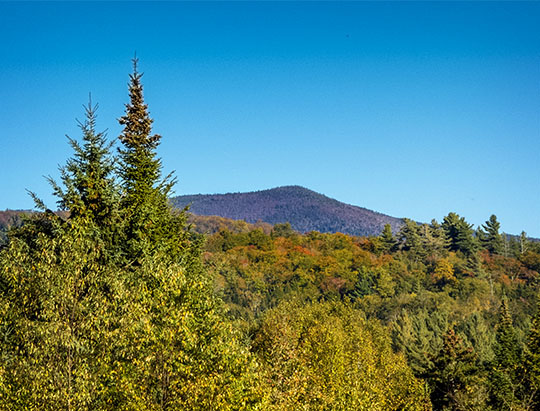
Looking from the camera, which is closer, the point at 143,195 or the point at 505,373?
the point at 143,195

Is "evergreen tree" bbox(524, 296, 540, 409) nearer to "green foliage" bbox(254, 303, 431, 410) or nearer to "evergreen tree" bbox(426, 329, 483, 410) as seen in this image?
"evergreen tree" bbox(426, 329, 483, 410)

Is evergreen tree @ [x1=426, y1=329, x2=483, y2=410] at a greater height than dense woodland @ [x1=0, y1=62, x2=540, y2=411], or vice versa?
dense woodland @ [x1=0, y1=62, x2=540, y2=411]

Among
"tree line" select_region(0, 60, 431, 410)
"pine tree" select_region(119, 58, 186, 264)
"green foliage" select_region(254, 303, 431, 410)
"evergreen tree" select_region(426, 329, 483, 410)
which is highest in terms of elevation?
"pine tree" select_region(119, 58, 186, 264)

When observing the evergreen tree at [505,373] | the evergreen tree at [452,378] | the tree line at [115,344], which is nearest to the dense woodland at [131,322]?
the tree line at [115,344]

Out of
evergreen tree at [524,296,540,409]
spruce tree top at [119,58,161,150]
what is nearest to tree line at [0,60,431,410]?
spruce tree top at [119,58,161,150]

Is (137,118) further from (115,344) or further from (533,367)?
(533,367)

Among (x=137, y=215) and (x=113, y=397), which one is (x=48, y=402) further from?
(x=137, y=215)

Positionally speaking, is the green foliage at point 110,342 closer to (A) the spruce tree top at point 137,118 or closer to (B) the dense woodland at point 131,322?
(B) the dense woodland at point 131,322

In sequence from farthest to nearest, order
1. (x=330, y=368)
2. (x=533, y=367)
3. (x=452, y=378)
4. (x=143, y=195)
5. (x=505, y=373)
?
(x=505, y=373), (x=452, y=378), (x=533, y=367), (x=330, y=368), (x=143, y=195)

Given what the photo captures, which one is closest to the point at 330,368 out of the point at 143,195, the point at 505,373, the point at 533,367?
the point at 143,195

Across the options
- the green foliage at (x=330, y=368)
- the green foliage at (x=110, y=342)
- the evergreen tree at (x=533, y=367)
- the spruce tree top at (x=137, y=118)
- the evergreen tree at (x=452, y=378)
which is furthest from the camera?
the evergreen tree at (x=452, y=378)

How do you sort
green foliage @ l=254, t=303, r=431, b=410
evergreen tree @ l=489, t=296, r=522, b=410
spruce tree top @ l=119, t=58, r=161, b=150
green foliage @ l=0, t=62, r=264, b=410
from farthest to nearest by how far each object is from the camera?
evergreen tree @ l=489, t=296, r=522, b=410 < spruce tree top @ l=119, t=58, r=161, b=150 < green foliage @ l=254, t=303, r=431, b=410 < green foliage @ l=0, t=62, r=264, b=410

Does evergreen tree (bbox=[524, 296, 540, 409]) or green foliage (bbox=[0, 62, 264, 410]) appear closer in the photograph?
green foliage (bbox=[0, 62, 264, 410])

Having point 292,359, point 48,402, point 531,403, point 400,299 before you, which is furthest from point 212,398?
point 400,299
